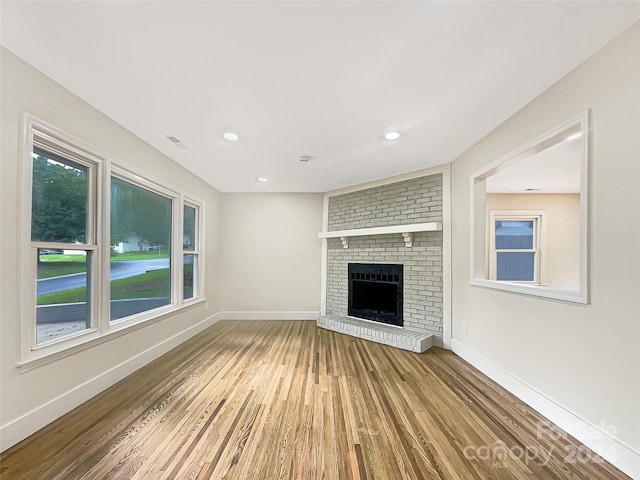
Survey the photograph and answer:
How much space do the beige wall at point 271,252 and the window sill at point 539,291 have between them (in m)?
3.00

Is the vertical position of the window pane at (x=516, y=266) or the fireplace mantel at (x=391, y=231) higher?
the fireplace mantel at (x=391, y=231)

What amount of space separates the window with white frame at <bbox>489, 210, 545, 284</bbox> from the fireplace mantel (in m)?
2.62

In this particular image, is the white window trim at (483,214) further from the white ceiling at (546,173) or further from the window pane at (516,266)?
the window pane at (516,266)

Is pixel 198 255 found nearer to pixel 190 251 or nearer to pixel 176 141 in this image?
pixel 190 251

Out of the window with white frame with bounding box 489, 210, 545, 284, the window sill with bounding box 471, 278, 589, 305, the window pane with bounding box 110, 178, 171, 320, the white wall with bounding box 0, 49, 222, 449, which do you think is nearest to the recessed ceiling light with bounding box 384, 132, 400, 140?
the window sill with bounding box 471, 278, 589, 305

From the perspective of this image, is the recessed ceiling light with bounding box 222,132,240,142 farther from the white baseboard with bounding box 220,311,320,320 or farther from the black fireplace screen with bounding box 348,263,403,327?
the white baseboard with bounding box 220,311,320,320

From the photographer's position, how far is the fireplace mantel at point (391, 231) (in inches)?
139

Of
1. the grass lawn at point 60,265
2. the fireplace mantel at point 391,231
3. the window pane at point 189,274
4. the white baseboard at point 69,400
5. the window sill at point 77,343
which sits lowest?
the white baseboard at point 69,400

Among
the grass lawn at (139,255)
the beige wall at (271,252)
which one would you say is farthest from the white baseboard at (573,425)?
Answer: the grass lawn at (139,255)

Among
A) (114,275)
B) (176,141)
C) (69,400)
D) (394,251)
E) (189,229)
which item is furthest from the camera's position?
(189,229)

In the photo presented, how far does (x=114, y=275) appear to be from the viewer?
8.57ft

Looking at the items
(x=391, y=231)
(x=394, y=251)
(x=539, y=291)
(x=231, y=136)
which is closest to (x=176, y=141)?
(x=231, y=136)

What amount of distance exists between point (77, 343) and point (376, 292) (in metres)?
3.68

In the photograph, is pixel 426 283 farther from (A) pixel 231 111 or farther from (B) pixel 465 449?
(A) pixel 231 111
